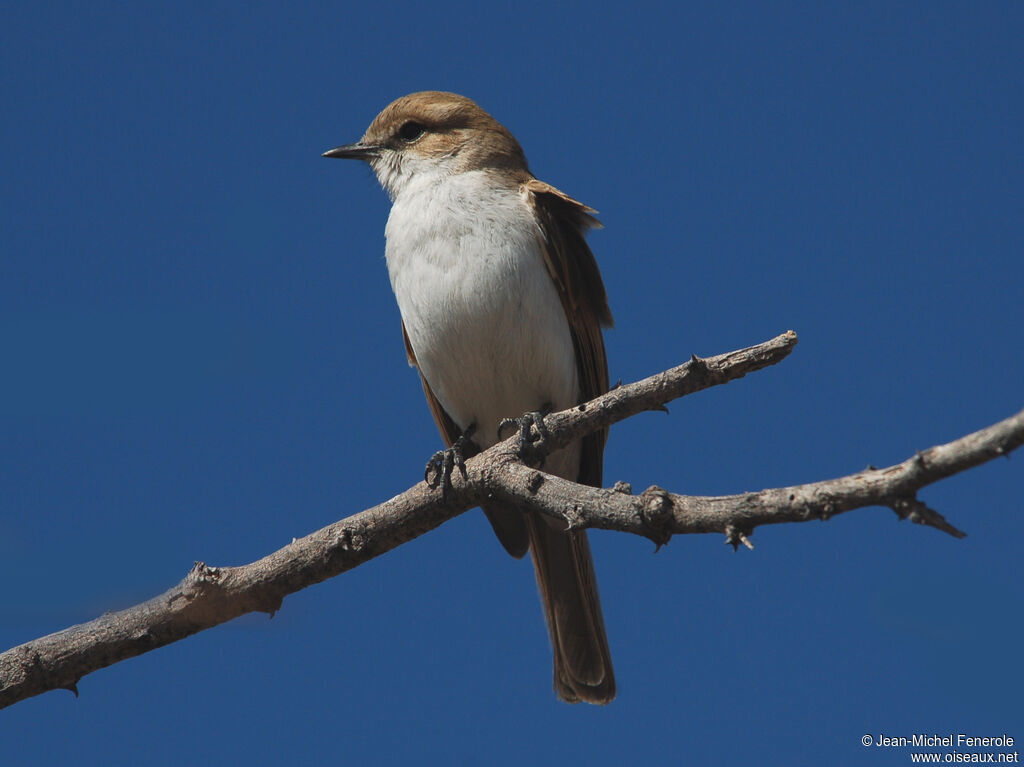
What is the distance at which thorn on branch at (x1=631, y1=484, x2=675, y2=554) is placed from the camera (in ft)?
13.1

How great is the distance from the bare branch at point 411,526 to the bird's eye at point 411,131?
3.33 m

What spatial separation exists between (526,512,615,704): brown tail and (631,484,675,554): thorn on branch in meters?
2.85

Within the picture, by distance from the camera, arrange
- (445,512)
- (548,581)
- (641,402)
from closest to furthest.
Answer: (641,402), (445,512), (548,581)

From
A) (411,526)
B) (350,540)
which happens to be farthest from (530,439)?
(350,540)

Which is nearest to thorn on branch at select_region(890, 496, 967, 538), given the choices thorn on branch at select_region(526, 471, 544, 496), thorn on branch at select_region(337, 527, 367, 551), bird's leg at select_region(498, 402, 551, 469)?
thorn on branch at select_region(526, 471, 544, 496)

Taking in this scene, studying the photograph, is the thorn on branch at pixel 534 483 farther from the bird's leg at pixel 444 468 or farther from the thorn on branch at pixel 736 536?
the thorn on branch at pixel 736 536

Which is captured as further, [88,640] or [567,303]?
[567,303]

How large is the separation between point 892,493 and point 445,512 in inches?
109

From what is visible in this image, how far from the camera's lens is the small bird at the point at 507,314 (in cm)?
659

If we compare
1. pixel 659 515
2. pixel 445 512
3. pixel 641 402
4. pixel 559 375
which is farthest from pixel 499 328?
pixel 659 515

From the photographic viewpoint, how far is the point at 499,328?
6570 mm

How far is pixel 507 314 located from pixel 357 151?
2.46 metres

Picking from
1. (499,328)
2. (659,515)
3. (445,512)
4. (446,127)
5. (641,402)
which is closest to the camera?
(659,515)

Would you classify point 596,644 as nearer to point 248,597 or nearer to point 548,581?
point 548,581
